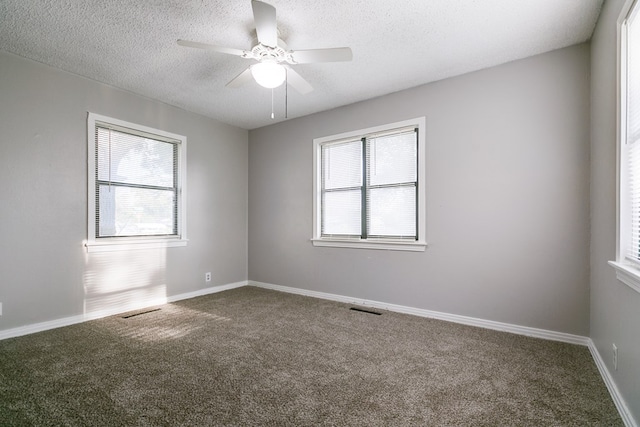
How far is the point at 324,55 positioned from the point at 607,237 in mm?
2312

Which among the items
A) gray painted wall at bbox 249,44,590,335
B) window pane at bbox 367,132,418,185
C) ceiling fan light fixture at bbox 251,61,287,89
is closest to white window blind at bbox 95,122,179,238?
ceiling fan light fixture at bbox 251,61,287,89

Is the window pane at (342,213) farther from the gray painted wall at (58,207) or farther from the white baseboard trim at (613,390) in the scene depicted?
the white baseboard trim at (613,390)

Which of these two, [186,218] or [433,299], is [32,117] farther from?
[433,299]

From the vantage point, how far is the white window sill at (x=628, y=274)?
1.48 metres

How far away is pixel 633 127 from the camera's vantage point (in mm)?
1745

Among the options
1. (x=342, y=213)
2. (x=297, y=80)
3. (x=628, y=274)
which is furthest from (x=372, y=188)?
(x=628, y=274)

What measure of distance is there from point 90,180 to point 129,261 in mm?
1008

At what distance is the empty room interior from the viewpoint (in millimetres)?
1876

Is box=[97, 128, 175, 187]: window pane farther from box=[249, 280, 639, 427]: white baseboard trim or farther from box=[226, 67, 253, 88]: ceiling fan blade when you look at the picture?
box=[249, 280, 639, 427]: white baseboard trim

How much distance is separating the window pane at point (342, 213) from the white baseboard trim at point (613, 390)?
2472mm

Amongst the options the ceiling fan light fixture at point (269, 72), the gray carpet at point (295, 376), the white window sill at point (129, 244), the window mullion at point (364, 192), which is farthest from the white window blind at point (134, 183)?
the window mullion at point (364, 192)

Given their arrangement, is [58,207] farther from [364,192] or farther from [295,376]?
[364,192]

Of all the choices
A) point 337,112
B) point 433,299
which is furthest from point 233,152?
point 433,299

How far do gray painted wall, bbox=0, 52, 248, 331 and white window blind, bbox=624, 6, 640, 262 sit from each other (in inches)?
173
